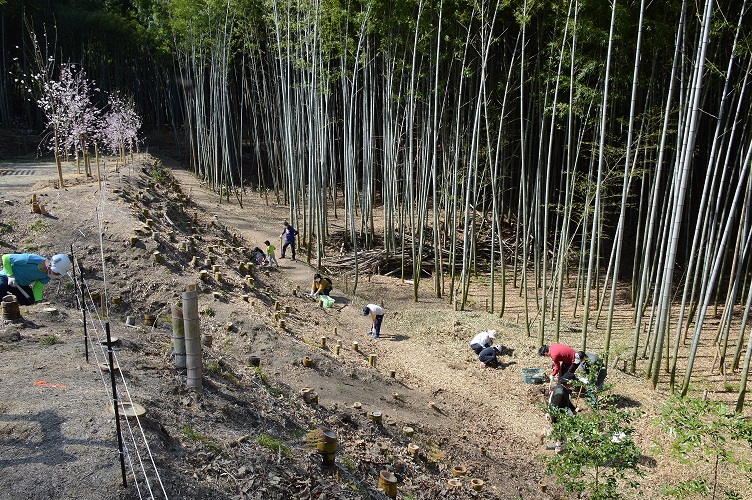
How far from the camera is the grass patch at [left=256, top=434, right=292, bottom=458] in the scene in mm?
4340

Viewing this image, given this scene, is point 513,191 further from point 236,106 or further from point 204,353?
point 236,106

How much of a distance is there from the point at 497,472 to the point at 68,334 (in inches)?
179

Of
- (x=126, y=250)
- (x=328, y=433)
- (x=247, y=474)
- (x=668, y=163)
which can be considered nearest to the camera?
(x=247, y=474)

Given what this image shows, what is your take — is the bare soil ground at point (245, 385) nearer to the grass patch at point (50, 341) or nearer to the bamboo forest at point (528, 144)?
the grass patch at point (50, 341)

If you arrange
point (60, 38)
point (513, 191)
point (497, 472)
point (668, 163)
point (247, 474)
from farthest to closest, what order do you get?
point (60, 38)
point (513, 191)
point (668, 163)
point (497, 472)
point (247, 474)

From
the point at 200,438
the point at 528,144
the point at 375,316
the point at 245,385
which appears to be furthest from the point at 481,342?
the point at 528,144

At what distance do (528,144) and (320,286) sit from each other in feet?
21.6

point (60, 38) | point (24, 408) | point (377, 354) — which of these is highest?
point (60, 38)

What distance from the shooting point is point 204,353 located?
596 cm

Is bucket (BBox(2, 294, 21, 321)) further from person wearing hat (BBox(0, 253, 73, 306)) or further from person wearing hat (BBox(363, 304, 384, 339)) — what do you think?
person wearing hat (BBox(363, 304, 384, 339))

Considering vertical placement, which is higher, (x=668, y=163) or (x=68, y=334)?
(x=668, y=163)

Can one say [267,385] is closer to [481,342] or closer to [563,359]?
[563,359]

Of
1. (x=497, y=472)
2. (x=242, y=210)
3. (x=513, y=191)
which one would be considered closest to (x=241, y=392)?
(x=497, y=472)

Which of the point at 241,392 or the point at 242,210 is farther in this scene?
the point at 242,210
